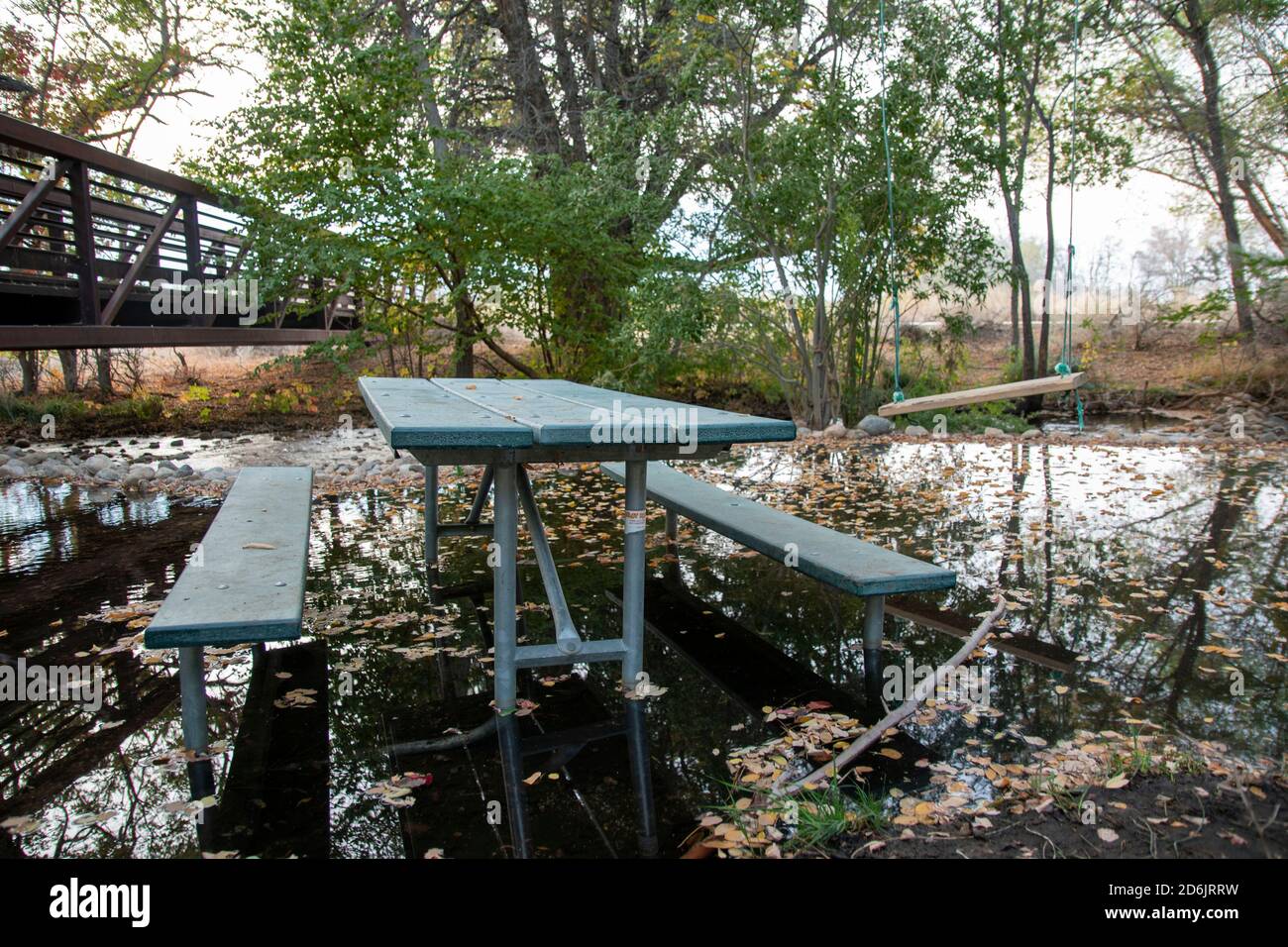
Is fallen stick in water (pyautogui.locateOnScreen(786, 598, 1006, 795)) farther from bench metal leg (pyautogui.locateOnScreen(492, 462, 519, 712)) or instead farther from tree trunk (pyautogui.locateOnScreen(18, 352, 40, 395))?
tree trunk (pyautogui.locateOnScreen(18, 352, 40, 395))

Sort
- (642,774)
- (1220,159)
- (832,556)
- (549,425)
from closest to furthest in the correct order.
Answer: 1. (642,774)
2. (549,425)
3. (832,556)
4. (1220,159)

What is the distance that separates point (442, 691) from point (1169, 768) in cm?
207

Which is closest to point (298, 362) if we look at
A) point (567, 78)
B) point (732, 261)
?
point (732, 261)

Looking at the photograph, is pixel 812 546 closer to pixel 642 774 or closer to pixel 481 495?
pixel 642 774

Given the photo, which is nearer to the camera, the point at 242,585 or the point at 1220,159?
the point at 242,585

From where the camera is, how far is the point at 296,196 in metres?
8.51

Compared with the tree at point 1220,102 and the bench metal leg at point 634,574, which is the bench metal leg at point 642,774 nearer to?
the bench metal leg at point 634,574

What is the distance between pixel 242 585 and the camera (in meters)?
2.48

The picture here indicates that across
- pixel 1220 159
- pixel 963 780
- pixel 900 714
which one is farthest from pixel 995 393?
pixel 1220 159

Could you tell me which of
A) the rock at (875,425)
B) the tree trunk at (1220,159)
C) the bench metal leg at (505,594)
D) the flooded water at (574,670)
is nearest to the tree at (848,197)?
the rock at (875,425)

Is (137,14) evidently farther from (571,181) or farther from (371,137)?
(571,181)

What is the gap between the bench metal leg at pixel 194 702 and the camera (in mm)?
2365

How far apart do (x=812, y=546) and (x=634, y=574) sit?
732 millimetres

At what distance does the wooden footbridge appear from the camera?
646 cm
